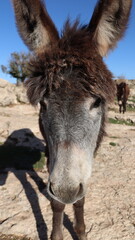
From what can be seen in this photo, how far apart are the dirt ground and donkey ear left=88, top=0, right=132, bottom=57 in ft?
4.88

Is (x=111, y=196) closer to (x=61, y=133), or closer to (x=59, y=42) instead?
(x=61, y=133)

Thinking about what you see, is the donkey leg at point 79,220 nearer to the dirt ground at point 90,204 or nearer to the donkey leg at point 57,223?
the dirt ground at point 90,204

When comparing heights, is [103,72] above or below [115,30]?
below

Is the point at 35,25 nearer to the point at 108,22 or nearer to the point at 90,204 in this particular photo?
the point at 108,22

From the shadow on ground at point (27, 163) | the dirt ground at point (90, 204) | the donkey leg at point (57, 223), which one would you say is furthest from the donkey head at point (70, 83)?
the shadow on ground at point (27, 163)

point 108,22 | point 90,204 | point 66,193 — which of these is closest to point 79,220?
point 90,204

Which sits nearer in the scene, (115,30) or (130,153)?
(115,30)

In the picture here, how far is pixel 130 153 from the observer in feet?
22.4

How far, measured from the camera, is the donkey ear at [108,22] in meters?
2.34

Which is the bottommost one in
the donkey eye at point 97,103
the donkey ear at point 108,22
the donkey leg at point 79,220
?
the donkey leg at point 79,220

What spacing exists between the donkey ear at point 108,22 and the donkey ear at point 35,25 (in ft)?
1.66

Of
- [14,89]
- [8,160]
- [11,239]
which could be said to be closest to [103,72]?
[11,239]

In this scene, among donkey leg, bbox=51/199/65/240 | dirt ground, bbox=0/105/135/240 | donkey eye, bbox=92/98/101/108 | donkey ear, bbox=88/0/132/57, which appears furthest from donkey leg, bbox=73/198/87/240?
donkey ear, bbox=88/0/132/57

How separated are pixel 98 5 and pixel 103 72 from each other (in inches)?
33.0
